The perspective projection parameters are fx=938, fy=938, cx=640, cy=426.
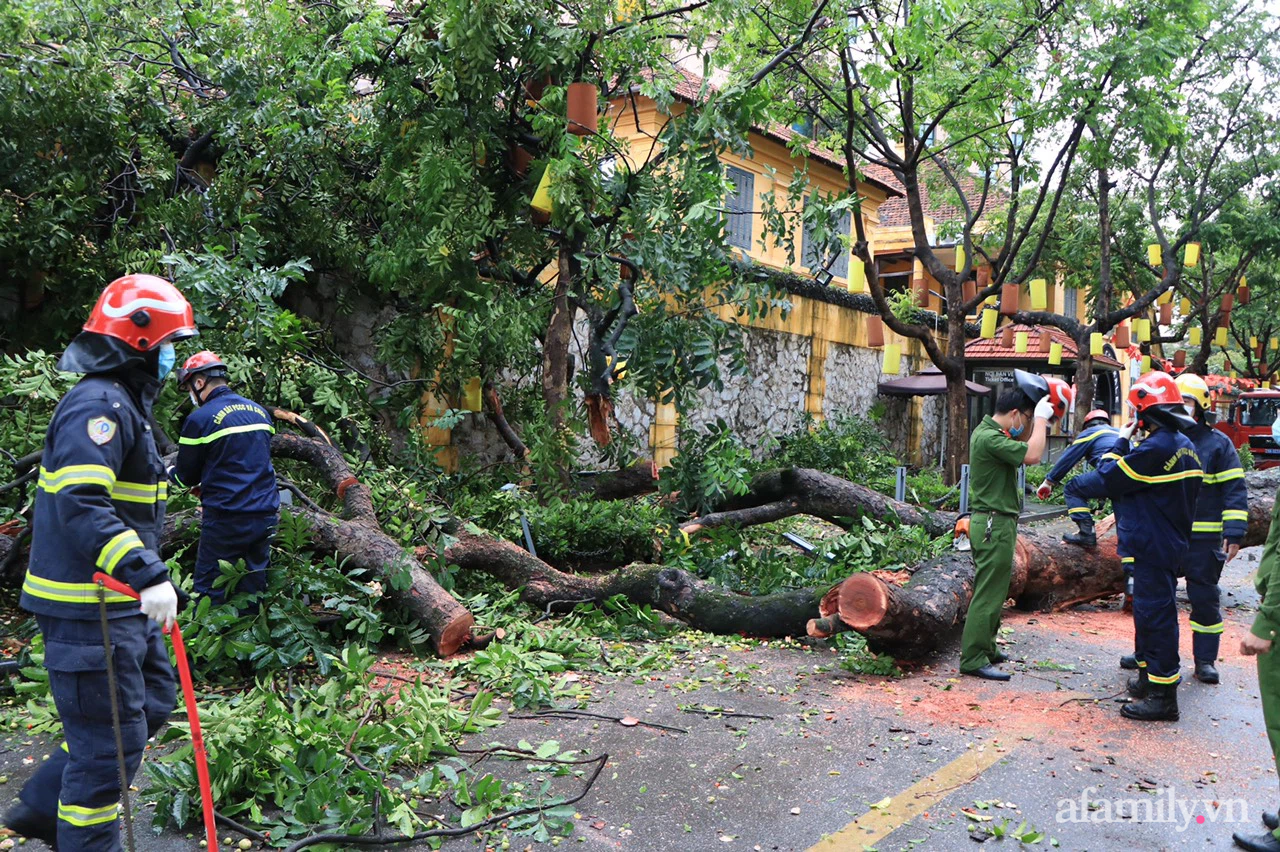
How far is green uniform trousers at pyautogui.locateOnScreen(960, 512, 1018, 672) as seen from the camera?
5820 millimetres

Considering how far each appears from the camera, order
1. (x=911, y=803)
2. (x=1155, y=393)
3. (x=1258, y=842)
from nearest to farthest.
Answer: (x=1258, y=842)
(x=911, y=803)
(x=1155, y=393)

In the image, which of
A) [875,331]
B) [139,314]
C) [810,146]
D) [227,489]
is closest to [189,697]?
[139,314]

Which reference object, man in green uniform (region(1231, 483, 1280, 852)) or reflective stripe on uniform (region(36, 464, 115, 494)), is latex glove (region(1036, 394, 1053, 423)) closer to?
man in green uniform (region(1231, 483, 1280, 852))

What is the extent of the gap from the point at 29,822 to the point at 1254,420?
2871 cm

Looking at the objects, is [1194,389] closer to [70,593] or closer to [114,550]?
[114,550]

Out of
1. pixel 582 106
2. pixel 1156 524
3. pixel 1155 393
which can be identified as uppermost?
pixel 582 106

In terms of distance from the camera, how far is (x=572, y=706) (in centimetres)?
505

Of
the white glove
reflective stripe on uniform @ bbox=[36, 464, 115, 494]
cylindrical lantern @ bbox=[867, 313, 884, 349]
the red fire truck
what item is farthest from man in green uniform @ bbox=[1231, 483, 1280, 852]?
the red fire truck

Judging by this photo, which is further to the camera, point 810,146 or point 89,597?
point 810,146

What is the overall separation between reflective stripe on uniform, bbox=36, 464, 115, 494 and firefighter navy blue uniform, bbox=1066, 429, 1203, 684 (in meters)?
5.05

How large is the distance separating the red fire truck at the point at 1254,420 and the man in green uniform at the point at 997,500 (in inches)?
868

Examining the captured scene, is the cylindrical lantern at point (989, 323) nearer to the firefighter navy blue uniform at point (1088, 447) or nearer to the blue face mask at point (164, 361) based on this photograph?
the firefighter navy blue uniform at point (1088, 447)

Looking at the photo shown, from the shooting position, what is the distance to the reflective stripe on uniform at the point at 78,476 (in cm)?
291

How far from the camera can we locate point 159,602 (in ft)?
9.28
